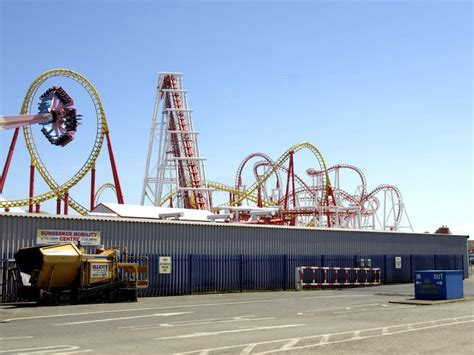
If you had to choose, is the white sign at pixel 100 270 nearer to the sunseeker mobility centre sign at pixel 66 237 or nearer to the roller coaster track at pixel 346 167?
the sunseeker mobility centre sign at pixel 66 237

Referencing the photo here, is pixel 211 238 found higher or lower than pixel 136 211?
lower

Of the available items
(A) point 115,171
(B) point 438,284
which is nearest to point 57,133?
(A) point 115,171

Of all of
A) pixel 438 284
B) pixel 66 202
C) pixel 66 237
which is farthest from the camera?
pixel 66 202

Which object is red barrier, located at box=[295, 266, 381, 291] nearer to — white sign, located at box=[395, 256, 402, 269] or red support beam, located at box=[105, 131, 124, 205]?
white sign, located at box=[395, 256, 402, 269]

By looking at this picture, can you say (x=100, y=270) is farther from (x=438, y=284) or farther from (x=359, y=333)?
(x=438, y=284)

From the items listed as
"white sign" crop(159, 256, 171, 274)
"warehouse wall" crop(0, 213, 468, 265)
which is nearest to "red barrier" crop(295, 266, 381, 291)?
"warehouse wall" crop(0, 213, 468, 265)

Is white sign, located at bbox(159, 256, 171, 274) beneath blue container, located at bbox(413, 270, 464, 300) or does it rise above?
above

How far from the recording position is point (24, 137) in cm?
5041

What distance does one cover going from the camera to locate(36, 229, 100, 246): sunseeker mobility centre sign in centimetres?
2425

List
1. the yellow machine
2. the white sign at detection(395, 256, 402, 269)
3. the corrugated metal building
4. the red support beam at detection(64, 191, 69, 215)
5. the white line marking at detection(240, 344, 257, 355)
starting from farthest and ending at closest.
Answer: the red support beam at detection(64, 191, 69, 215), the white sign at detection(395, 256, 402, 269), the corrugated metal building, the yellow machine, the white line marking at detection(240, 344, 257, 355)

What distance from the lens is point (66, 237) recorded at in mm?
24984

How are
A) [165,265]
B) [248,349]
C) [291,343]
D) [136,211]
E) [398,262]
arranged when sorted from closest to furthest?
[248,349], [291,343], [165,265], [136,211], [398,262]

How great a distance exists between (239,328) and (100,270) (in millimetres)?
8829

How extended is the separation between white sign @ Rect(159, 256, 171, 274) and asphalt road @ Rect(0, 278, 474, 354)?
384 cm
